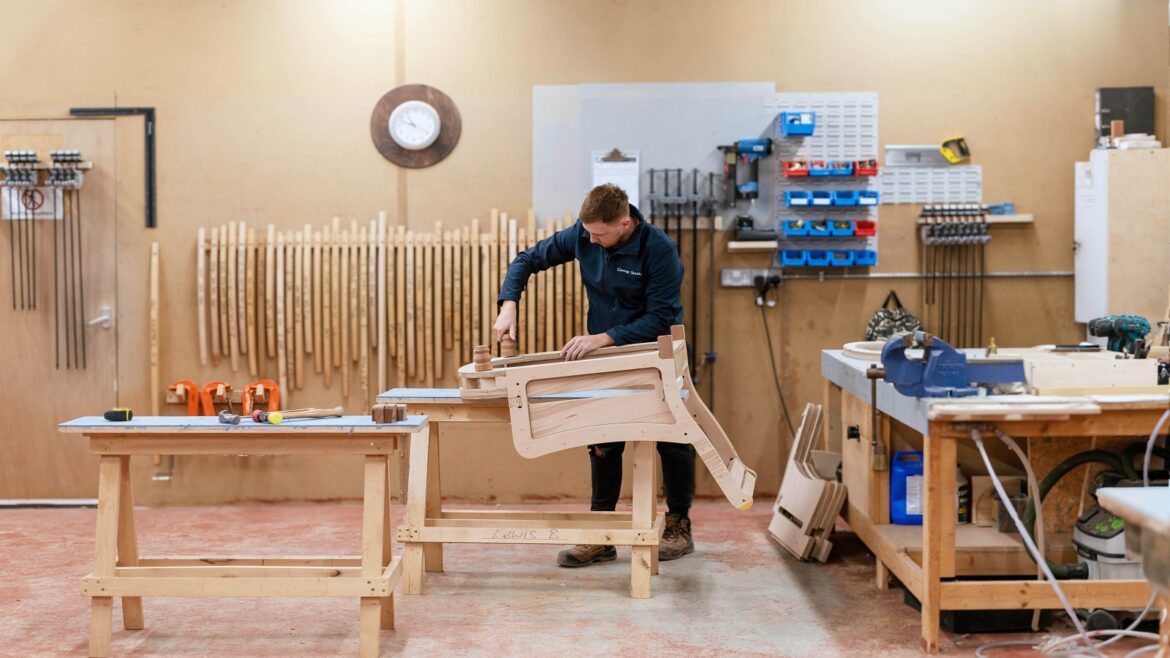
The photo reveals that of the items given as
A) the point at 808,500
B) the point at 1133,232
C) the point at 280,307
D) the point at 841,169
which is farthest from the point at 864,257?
the point at 280,307

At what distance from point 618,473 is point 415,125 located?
250 cm

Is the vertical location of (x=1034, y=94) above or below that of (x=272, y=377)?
above

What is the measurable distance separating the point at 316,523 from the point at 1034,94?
4.74m

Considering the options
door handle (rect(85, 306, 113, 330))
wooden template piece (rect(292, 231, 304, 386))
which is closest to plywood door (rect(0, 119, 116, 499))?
door handle (rect(85, 306, 113, 330))

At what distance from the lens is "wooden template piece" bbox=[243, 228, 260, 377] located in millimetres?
5875

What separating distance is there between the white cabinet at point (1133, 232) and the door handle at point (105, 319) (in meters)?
5.62

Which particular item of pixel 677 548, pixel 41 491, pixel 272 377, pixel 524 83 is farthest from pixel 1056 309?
pixel 41 491

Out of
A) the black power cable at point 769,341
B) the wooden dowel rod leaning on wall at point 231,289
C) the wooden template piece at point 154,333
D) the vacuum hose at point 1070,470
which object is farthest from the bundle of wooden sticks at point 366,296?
the vacuum hose at point 1070,470

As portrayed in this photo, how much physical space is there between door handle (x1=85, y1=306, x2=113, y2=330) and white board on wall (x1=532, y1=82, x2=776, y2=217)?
264cm

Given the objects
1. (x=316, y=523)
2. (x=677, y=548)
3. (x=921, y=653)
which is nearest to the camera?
(x=921, y=653)

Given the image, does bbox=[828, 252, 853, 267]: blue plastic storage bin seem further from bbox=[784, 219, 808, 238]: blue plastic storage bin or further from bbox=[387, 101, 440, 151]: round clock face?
bbox=[387, 101, 440, 151]: round clock face

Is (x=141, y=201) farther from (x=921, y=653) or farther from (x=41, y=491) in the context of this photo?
(x=921, y=653)

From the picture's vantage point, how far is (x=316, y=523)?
550 centimetres

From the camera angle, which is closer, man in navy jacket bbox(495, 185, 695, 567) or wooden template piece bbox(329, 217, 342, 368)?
man in navy jacket bbox(495, 185, 695, 567)
